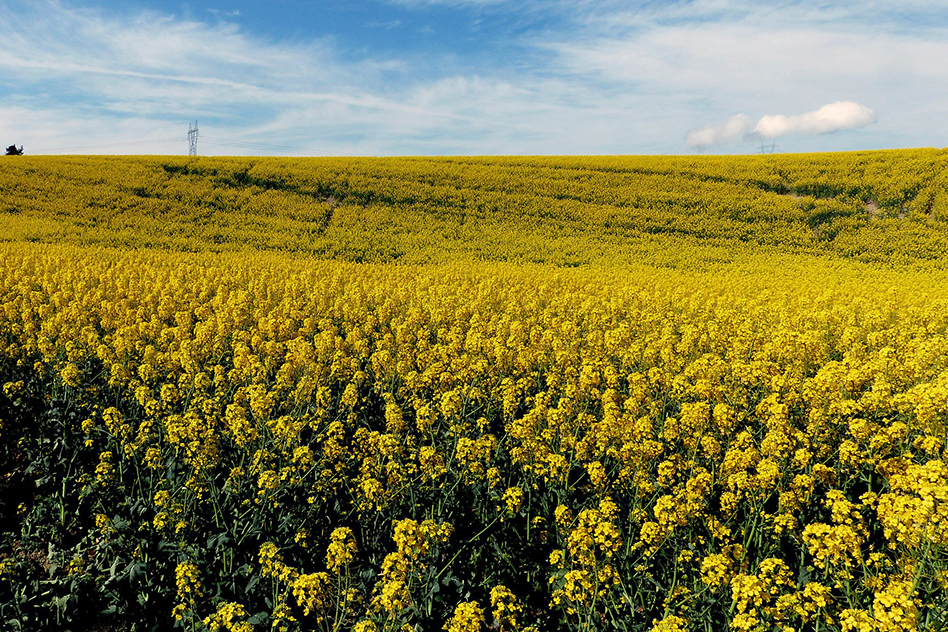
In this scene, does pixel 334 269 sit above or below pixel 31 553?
above

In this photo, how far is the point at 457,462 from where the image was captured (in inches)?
202

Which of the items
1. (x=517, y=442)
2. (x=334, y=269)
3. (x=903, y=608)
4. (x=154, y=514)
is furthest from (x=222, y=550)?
(x=334, y=269)

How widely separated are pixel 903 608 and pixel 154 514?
18.1ft

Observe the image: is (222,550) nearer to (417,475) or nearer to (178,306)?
(417,475)

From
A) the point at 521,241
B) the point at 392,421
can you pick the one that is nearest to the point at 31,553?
the point at 392,421

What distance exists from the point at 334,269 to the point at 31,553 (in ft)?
41.7

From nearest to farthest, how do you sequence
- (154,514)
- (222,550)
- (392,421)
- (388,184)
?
(222,550), (154,514), (392,421), (388,184)

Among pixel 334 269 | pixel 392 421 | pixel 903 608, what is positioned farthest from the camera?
pixel 334 269

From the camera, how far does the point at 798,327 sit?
10375mm

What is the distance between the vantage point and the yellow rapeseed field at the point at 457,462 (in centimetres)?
366

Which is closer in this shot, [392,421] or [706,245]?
[392,421]

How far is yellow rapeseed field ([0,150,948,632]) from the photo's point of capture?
366 cm

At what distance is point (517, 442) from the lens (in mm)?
5434

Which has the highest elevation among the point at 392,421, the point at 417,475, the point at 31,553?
the point at 392,421
